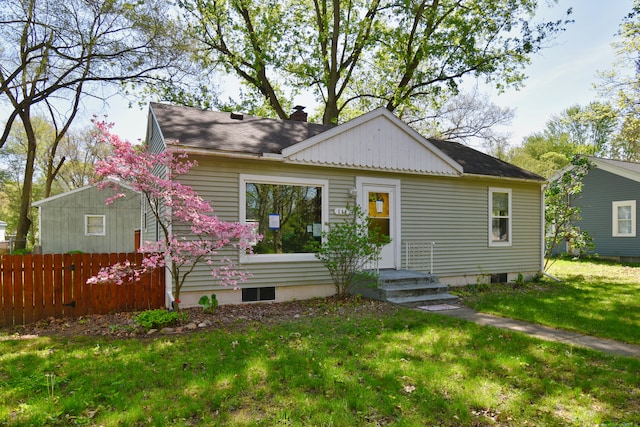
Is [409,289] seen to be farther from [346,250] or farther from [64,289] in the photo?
[64,289]

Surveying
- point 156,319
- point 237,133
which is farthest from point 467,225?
point 156,319

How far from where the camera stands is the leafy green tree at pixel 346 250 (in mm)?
7969

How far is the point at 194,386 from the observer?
12.4ft

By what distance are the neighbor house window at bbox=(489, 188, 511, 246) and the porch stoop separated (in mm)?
3663

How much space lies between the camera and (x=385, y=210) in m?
9.59

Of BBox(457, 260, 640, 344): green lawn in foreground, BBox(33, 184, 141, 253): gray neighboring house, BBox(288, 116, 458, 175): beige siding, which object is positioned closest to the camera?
BBox(457, 260, 640, 344): green lawn in foreground

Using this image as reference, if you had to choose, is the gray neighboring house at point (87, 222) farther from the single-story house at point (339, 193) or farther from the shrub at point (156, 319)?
the shrub at point (156, 319)

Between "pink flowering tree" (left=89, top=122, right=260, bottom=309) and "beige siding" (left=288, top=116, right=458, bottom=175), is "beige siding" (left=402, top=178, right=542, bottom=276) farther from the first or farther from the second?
"pink flowering tree" (left=89, top=122, right=260, bottom=309)

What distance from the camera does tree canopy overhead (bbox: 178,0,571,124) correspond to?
17109mm

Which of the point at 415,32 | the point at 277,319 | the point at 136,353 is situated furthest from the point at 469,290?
the point at 415,32

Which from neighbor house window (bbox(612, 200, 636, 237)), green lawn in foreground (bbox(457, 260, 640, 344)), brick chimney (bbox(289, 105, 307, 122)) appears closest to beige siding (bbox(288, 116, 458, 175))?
green lawn in foreground (bbox(457, 260, 640, 344))

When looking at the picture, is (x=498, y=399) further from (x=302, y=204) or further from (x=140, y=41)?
(x=140, y=41)

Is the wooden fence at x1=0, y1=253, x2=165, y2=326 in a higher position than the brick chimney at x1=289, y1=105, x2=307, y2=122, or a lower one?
lower

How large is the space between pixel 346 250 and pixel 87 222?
52.1 ft
